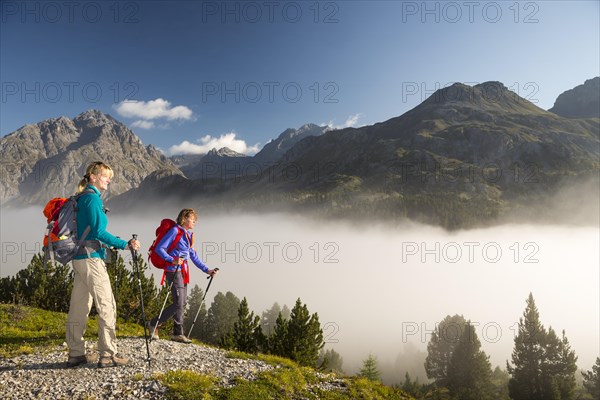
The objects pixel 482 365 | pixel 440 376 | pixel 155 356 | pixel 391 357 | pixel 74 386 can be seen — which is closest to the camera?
pixel 74 386

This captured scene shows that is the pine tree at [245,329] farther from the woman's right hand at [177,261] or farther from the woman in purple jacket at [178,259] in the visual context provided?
the woman's right hand at [177,261]

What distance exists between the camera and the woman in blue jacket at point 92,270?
8.30 m

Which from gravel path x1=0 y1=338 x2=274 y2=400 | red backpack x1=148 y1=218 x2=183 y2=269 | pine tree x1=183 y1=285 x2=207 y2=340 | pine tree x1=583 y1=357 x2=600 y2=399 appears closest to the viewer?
gravel path x1=0 y1=338 x2=274 y2=400

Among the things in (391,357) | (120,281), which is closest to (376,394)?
(120,281)

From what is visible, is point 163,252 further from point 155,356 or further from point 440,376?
point 440,376

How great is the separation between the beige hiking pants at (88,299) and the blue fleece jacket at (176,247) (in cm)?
257

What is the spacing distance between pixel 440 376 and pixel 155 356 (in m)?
116

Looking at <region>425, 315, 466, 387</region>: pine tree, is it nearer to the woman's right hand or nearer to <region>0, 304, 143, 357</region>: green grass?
<region>0, 304, 143, 357</region>: green grass

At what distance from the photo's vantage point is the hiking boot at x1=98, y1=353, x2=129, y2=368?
361 inches

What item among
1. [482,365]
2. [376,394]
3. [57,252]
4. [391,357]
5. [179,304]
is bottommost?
[391,357]

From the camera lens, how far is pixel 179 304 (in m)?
12.1

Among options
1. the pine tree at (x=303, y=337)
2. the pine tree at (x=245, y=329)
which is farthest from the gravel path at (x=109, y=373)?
the pine tree at (x=245, y=329)

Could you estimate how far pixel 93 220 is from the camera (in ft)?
27.1

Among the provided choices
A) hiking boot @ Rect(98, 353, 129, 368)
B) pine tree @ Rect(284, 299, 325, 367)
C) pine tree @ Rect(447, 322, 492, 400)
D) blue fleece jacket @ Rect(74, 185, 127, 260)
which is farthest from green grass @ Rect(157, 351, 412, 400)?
pine tree @ Rect(447, 322, 492, 400)
